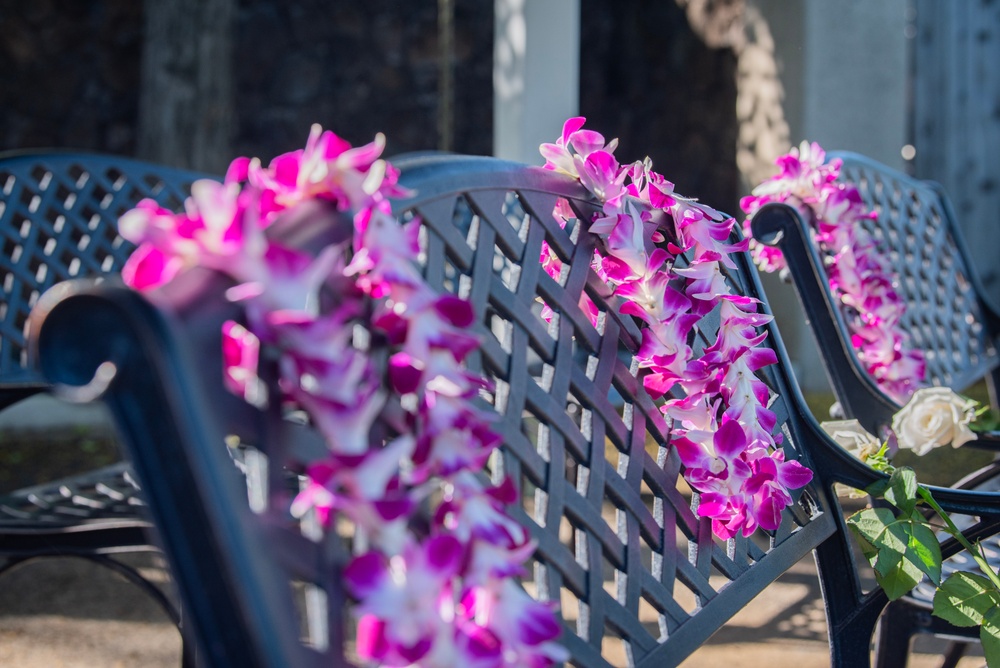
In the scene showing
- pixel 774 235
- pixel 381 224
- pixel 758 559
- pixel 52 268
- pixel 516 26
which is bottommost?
pixel 758 559

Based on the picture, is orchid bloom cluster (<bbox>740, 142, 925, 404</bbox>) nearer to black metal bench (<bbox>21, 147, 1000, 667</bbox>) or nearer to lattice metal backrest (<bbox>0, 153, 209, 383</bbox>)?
black metal bench (<bbox>21, 147, 1000, 667</bbox>)

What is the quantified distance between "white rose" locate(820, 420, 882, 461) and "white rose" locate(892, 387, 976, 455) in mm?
68

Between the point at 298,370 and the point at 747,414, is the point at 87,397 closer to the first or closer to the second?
the point at 298,370

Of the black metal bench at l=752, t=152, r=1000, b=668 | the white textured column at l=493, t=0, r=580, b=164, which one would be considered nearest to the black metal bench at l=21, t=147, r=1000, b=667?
the black metal bench at l=752, t=152, r=1000, b=668

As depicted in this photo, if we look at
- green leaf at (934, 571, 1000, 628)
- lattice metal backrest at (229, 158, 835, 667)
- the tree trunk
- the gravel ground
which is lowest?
the gravel ground

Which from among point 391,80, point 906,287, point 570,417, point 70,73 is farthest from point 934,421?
point 70,73

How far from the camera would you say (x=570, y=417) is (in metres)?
0.86

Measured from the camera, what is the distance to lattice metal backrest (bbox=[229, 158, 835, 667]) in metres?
0.80

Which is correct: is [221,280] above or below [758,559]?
above

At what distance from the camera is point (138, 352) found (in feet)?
1.66

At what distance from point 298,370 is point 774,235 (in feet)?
4.34

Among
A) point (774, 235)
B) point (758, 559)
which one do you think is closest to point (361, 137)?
point (774, 235)

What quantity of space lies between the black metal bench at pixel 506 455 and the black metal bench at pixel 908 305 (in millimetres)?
290

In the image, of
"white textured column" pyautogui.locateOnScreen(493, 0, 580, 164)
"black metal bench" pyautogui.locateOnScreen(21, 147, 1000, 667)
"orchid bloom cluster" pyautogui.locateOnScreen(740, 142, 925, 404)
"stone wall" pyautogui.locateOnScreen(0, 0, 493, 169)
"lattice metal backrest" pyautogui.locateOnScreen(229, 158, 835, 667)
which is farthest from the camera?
"stone wall" pyautogui.locateOnScreen(0, 0, 493, 169)
